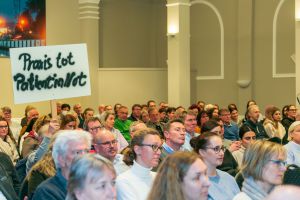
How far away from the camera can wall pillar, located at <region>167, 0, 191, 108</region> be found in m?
15.8

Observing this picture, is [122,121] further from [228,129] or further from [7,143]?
[7,143]

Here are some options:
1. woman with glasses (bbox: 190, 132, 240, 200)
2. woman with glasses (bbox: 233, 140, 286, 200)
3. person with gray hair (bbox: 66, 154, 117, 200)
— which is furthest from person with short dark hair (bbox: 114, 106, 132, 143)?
person with gray hair (bbox: 66, 154, 117, 200)

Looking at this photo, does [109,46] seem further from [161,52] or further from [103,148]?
[103,148]

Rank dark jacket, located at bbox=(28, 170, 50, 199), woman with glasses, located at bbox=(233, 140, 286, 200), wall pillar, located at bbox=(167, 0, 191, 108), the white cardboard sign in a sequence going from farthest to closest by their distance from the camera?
1. wall pillar, located at bbox=(167, 0, 191, 108)
2. the white cardboard sign
3. dark jacket, located at bbox=(28, 170, 50, 199)
4. woman with glasses, located at bbox=(233, 140, 286, 200)

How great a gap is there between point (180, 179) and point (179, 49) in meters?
12.5

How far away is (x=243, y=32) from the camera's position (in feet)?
55.5

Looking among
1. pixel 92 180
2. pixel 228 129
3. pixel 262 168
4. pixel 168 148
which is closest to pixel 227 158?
pixel 168 148

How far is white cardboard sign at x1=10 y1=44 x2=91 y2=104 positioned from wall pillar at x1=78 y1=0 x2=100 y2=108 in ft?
31.2

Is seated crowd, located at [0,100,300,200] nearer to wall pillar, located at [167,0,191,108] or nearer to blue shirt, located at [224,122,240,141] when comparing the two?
blue shirt, located at [224,122,240,141]

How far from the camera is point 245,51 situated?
16859mm

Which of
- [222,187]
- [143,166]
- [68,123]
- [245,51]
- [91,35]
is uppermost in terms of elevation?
[91,35]

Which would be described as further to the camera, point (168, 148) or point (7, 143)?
point (7, 143)

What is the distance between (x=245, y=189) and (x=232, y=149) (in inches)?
119

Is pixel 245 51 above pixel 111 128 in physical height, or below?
above
